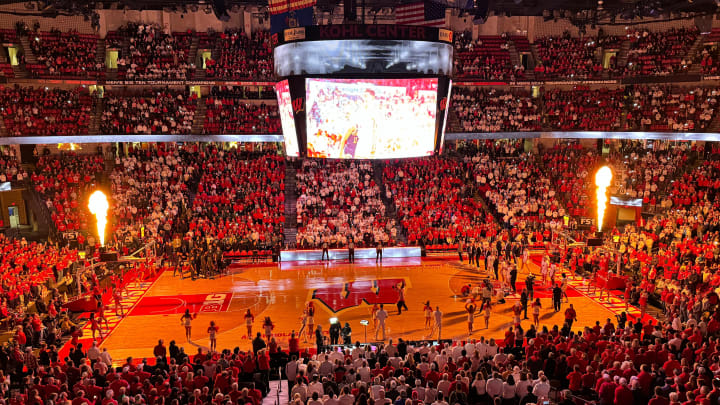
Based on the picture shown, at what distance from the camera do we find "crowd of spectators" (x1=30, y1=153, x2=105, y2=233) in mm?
30859

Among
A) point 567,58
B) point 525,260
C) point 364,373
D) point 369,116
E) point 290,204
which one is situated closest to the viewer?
point 364,373

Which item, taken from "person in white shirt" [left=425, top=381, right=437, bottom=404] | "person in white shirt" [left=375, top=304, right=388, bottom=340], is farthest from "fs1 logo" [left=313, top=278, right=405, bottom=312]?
"person in white shirt" [left=425, top=381, right=437, bottom=404]

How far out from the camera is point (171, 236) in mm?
29984

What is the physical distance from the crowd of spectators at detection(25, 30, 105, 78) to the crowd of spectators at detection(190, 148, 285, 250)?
9.82 m

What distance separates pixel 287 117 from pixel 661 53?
90.5ft

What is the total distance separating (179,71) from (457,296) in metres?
25.4

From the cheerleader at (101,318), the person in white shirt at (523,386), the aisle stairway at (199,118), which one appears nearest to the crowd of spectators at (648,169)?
the person in white shirt at (523,386)

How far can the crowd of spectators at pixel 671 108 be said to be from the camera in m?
34.1

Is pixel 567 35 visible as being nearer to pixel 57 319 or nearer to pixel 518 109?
pixel 518 109

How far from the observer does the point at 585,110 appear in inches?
1538

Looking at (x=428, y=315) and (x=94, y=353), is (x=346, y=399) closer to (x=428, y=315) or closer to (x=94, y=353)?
(x=94, y=353)

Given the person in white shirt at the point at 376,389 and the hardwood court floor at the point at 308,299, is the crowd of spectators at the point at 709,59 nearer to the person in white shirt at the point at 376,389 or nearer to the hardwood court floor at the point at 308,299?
the hardwood court floor at the point at 308,299

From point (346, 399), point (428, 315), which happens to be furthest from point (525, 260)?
point (346, 399)

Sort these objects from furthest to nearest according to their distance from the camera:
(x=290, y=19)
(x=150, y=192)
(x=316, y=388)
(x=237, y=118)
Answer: (x=237, y=118), (x=150, y=192), (x=290, y=19), (x=316, y=388)
